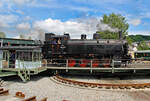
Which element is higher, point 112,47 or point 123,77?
point 112,47

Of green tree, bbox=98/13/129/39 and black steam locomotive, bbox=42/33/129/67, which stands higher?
green tree, bbox=98/13/129/39

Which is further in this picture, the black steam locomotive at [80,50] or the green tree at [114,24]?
the green tree at [114,24]

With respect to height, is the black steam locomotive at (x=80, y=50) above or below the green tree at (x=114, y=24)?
below

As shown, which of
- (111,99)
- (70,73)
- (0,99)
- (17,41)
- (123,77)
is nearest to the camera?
(0,99)

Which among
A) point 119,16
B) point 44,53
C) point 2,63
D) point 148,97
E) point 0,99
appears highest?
point 119,16

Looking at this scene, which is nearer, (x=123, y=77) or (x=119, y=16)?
(x=123, y=77)

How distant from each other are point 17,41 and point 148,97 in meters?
29.6

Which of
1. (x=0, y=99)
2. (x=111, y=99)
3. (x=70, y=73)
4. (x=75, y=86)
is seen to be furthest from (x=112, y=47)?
(x=0, y=99)

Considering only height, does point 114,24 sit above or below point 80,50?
above

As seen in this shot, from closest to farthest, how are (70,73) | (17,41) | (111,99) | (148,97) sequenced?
(111,99) < (148,97) < (70,73) < (17,41)

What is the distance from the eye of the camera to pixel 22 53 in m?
11.6

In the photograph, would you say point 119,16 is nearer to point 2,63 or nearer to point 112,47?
point 112,47

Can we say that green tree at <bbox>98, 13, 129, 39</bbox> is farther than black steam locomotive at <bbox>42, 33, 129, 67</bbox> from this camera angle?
Yes

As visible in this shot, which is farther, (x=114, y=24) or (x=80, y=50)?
(x=114, y=24)
